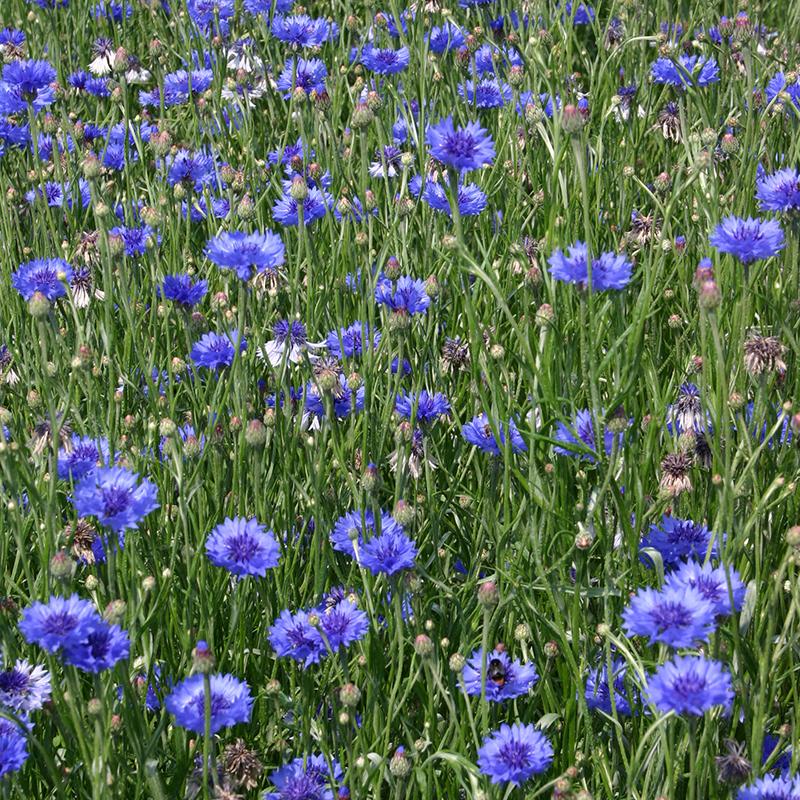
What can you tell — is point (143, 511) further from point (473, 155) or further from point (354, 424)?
point (473, 155)

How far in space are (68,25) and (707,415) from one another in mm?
2688

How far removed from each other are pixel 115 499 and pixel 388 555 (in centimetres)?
36

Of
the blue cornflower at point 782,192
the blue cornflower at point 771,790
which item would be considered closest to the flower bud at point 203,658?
the blue cornflower at point 771,790

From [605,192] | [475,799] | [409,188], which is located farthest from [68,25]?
[475,799]

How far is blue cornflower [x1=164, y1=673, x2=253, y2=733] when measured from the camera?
1.57 metres

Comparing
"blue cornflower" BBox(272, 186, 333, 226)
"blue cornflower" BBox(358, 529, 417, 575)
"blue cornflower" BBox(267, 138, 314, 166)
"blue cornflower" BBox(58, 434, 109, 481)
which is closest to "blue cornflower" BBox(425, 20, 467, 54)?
"blue cornflower" BBox(267, 138, 314, 166)

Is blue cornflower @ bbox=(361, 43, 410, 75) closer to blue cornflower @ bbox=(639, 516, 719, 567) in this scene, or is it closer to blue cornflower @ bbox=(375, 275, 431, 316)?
blue cornflower @ bbox=(375, 275, 431, 316)

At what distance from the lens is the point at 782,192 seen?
2137 mm

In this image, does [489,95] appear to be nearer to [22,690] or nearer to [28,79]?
[28,79]

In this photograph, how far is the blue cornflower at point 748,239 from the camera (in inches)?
75.6

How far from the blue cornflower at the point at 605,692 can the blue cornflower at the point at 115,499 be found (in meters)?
0.65

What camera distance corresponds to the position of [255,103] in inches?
144

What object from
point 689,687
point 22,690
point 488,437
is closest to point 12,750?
point 22,690

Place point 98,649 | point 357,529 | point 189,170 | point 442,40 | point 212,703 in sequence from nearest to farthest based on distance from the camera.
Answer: point 98,649
point 212,703
point 357,529
point 189,170
point 442,40
